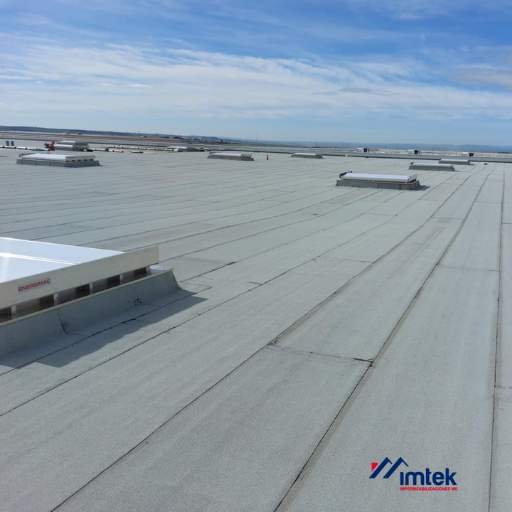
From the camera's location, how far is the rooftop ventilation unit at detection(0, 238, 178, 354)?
7.16 meters

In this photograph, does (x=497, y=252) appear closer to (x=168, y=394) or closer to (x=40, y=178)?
(x=168, y=394)

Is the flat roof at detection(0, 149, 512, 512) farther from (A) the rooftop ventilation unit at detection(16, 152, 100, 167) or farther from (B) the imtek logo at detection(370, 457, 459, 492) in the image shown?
(A) the rooftop ventilation unit at detection(16, 152, 100, 167)

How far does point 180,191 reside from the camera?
27703 millimetres

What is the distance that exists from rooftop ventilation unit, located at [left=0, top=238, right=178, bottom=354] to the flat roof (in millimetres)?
260

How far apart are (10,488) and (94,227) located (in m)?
13.1

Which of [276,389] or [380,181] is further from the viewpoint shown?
[380,181]

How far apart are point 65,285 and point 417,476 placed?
5474 mm

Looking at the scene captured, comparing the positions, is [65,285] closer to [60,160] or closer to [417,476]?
[417,476]

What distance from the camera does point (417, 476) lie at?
4.64 m

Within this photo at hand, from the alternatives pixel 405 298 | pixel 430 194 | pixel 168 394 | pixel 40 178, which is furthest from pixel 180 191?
pixel 168 394

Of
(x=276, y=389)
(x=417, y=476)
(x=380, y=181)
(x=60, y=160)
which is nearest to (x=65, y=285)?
(x=276, y=389)

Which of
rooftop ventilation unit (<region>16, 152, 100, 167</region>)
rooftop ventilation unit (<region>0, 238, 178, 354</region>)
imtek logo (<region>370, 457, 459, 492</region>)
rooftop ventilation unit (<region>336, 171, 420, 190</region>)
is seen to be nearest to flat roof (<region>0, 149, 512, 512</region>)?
imtek logo (<region>370, 457, 459, 492</region>)

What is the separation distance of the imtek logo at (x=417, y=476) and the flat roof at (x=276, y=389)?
0.18ft

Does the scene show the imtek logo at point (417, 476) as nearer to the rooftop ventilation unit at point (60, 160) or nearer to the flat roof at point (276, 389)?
the flat roof at point (276, 389)
